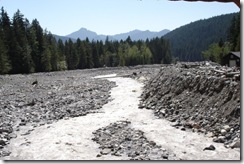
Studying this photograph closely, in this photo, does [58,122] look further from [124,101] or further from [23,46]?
[23,46]

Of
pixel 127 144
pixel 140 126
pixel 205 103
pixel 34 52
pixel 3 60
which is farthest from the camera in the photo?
pixel 34 52

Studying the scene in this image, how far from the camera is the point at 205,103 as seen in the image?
47.6ft

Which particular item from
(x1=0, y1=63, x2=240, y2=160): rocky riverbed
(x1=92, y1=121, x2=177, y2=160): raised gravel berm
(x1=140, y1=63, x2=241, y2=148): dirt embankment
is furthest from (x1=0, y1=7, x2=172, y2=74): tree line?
(x1=92, y1=121, x2=177, y2=160): raised gravel berm

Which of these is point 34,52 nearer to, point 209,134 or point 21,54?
point 21,54

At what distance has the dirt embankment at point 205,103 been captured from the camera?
38.6 ft

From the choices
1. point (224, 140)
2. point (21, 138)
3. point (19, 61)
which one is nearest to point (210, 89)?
point (224, 140)

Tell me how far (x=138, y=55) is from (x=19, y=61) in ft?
201

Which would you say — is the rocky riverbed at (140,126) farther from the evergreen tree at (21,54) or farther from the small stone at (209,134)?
the evergreen tree at (21,54)

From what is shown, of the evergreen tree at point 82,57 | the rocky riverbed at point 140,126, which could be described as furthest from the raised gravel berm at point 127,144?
the evergreen tree at point 82,57

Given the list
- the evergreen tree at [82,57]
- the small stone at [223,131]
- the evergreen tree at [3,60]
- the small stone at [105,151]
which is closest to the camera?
the small stone at [105,151]

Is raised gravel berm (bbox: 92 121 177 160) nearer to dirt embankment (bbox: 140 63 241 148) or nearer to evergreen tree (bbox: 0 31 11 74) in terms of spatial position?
dirt embankment (bbox: 140 63 241 148)

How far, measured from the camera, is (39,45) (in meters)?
69.8

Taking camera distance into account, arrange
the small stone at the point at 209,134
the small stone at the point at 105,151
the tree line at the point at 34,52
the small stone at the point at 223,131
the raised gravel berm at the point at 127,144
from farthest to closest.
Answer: the tree line at the point at 34,52 < the small stone at the point at 209,134 < the small stone at the point at 223,131 < the small stone at the point at 105,151 < the raised gravel berm at the point at 127,144

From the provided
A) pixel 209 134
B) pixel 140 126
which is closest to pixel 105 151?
pixel 209 134
